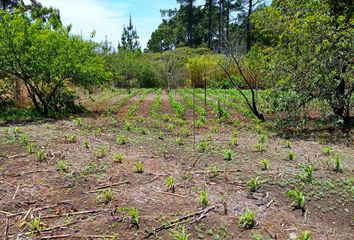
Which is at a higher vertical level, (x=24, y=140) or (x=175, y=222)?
(x=24, y=140)

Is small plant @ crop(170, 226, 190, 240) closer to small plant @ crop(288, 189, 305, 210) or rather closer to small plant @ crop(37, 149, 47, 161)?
small plant @ crop(288, 189, 305, 210)

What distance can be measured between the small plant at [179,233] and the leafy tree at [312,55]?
5.75 meters

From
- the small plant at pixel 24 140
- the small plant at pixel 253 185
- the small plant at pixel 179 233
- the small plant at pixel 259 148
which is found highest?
the small plant at pixel 24 140

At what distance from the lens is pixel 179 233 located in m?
3.36

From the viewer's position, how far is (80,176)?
4777 millimetres

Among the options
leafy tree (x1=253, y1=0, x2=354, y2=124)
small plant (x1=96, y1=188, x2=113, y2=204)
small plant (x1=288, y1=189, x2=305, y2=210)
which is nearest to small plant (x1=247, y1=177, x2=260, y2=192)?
small plant (x1=288, y1=189, x2=305, y2=210)

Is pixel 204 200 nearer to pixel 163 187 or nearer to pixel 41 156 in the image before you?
pixel 163 187

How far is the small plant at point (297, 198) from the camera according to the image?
393 cm

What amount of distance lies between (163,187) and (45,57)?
264 inches

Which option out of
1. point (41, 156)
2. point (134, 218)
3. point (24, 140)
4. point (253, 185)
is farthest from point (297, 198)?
point (24, 140)

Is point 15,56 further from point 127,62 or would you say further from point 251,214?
point 127,62

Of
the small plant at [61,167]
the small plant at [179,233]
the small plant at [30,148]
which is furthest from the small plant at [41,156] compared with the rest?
the small plant at [179,233]

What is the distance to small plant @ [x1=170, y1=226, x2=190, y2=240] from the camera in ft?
10.5

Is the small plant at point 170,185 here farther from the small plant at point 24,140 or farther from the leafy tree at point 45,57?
the leafy tree at point 45,57
